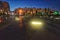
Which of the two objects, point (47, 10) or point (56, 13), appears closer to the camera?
point (56, 13)

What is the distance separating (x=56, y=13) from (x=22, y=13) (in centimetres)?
4515

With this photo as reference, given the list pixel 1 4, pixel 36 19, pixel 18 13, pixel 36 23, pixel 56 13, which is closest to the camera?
pixel 36 19

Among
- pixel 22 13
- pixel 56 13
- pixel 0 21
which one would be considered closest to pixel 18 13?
pixel 22 13

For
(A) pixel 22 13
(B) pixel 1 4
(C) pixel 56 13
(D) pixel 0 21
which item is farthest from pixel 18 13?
(D) pixel 0 21

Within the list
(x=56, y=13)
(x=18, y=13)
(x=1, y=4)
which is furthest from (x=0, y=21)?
(x=18, y=13)

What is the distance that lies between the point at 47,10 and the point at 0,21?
11120 cm

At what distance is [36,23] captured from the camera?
A: 40312 millimetres

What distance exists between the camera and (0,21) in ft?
136

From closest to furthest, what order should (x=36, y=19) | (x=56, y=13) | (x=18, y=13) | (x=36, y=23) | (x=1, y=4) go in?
(x=36, y=19) < (x=36, y=23) < (x=56, y=13) < (x=1, y=4) < (x=18, y=13)

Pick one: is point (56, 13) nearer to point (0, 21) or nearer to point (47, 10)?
point (47, 10)

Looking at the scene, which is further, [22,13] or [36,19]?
[22,13]

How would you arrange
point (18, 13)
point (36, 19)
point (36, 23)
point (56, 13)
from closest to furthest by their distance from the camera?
1. point (36, 19)
2. point (36, 23)
3. point (56, 13)
4. point (18, 13)

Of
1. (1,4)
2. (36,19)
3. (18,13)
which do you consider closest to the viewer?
(36,19)

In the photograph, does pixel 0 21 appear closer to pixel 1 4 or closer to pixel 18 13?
pixel 1 4
